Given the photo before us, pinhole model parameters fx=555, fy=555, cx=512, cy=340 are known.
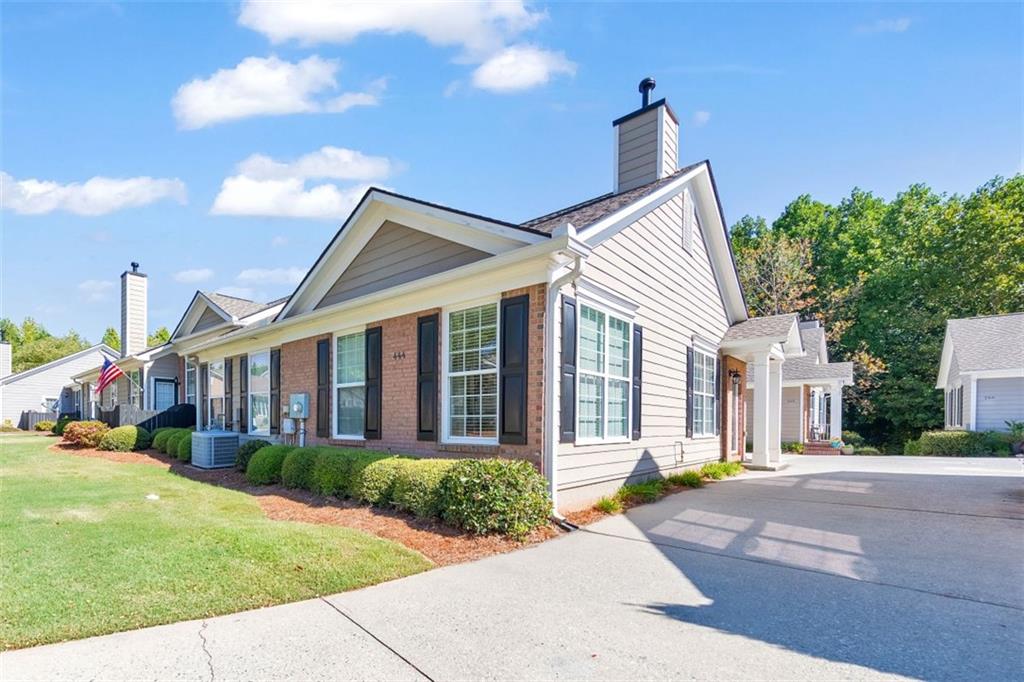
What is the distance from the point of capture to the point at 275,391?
12.7 metres

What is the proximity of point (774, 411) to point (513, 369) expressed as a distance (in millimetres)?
9743

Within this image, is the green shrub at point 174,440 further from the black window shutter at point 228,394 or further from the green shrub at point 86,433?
the green shrub at point 86,433

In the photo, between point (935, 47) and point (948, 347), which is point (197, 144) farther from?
point (948, 347)

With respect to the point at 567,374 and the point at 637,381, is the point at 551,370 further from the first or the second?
the point at 637,381

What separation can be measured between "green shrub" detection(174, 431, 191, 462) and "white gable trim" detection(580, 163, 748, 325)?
11401 millimetres

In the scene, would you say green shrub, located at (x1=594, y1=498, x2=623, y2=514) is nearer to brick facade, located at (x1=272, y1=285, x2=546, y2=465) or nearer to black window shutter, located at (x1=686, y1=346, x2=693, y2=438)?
brick facade, located at (x1=272, y1=285, x2=546, y2=465)

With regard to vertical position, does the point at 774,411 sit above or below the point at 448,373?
below

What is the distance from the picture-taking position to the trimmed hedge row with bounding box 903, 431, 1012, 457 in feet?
57.5

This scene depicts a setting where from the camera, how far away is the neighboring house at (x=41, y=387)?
34469 mm

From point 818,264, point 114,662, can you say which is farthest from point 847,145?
point 818,264

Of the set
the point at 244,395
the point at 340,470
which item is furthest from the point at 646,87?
the point at 244,395

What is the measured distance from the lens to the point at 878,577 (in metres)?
4.76

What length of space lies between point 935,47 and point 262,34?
10.4 metres

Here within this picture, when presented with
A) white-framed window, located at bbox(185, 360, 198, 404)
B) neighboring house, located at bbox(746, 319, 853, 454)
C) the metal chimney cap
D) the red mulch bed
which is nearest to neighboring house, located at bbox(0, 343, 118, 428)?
white-framed window, located at bbox(185, 360, 198, 404)
